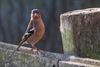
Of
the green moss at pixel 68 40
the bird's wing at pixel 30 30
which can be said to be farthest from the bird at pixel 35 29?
the green moss at pixel 68 40

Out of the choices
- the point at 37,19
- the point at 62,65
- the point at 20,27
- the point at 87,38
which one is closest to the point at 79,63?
the point at 62,65

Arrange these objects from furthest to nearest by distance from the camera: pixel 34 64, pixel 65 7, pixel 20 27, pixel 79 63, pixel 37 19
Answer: pixel 20 27, pixel 65 7, pixel 37 19, pixel 34 64, pixel 79 63

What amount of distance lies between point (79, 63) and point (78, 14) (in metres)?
0.63

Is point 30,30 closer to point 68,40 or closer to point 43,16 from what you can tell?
point 68,40

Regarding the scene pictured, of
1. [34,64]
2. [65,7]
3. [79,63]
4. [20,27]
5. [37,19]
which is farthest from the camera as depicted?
[20,27]

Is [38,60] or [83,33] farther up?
[83,33]

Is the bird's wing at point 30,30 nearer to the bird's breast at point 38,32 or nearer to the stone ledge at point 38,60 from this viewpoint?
the bird's breast at point 38,32

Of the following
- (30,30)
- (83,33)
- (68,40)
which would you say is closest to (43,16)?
(30,30)

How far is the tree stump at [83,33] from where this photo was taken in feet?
15.1

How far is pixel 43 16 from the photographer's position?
10.6m

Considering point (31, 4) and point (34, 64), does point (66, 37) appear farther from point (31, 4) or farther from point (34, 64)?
point (31, 4)

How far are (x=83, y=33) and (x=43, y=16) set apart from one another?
606cm

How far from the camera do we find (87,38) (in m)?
4.59

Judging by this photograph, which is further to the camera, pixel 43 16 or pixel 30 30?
pixel 43 16
